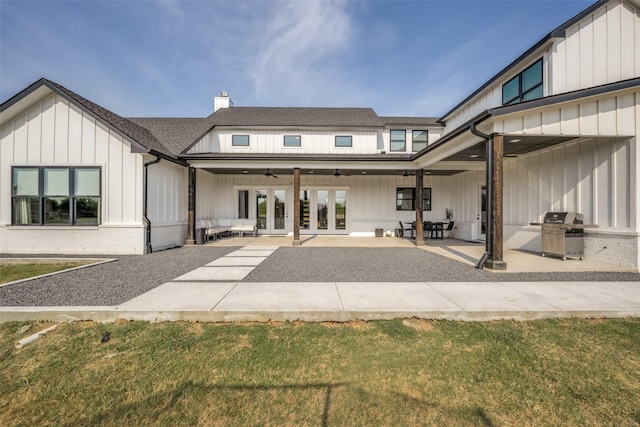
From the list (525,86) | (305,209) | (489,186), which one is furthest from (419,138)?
(489,186)

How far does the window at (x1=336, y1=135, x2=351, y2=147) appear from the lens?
15.3 m

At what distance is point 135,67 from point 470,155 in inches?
681

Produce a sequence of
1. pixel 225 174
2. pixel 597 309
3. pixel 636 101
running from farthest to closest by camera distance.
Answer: pixel 225 174, pixel 636 101, pixel 597 309

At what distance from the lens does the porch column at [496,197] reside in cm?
628

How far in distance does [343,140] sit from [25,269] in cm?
1361

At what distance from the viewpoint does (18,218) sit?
8.76 m

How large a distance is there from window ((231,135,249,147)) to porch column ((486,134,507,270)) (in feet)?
40.6

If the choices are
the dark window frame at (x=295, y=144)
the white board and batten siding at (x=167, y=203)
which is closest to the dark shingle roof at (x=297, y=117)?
the dark window frame at (x=295, y=144)

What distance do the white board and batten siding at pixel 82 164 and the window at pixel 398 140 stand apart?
12.6m

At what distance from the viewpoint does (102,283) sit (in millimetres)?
5211

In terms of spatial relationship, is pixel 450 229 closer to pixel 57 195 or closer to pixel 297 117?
pixel 297 117

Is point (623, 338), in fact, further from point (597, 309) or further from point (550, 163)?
point (550, 163)

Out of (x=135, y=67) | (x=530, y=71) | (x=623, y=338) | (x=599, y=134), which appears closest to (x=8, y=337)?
(x=623, y=338)

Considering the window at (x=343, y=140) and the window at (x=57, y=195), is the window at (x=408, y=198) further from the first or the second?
the window at (x=57, y=195)
